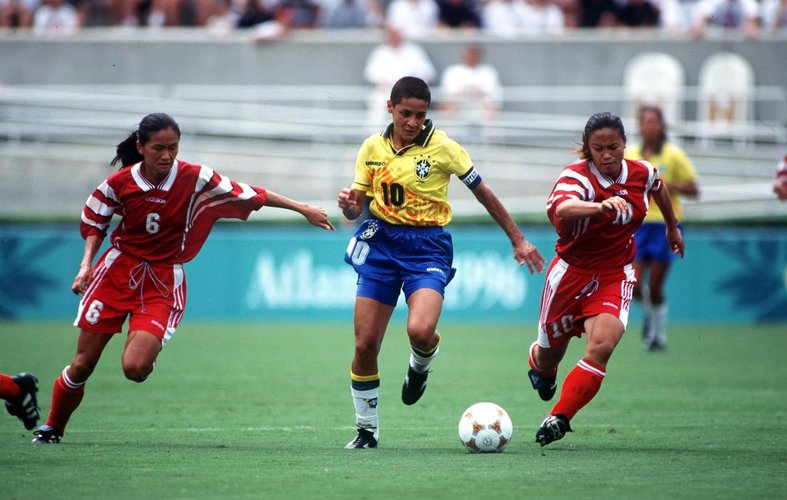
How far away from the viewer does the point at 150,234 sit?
839 cm

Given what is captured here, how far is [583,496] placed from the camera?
245 inches

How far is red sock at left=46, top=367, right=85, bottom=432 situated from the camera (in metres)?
8.19

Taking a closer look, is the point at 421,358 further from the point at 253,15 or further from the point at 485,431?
the point at 253,15

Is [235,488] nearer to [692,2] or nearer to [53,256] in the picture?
[53,256]

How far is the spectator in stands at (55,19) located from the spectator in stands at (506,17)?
7523 mm

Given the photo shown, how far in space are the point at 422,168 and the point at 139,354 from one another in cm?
222

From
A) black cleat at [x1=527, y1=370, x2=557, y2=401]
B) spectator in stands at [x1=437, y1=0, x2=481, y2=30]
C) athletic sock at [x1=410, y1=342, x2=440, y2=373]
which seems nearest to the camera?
athletic sock at [x1=410, y1=342, x2=440, y2=373]

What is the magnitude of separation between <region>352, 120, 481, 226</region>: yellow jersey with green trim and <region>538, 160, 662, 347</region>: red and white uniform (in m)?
0.74

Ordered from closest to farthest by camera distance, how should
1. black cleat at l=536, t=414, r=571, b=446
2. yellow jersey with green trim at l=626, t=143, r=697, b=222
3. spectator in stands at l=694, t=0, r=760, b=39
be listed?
black cleat at l=536, t=414, r=571, b=446
yellow jersey with green trim at l=626, t=143, r=697, b=222
spectator in stands at l=694, t=0, r=760, b=39

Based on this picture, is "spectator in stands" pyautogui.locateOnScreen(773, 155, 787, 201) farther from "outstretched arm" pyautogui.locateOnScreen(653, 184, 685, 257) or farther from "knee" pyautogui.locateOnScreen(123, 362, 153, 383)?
"knee" pyautogui.locateOnScreen(123, 362, 153, 383)

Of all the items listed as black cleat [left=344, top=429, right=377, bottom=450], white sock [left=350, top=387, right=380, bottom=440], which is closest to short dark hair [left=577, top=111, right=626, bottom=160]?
white sock [left=350, top=387, right=380, bottom=440]

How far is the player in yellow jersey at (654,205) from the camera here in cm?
1438

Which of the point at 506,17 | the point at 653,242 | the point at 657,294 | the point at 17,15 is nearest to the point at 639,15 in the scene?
the point at 506,17

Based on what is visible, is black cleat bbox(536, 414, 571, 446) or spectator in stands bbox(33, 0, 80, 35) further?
spectator in stands bbox(33, 0, 80, 35)
